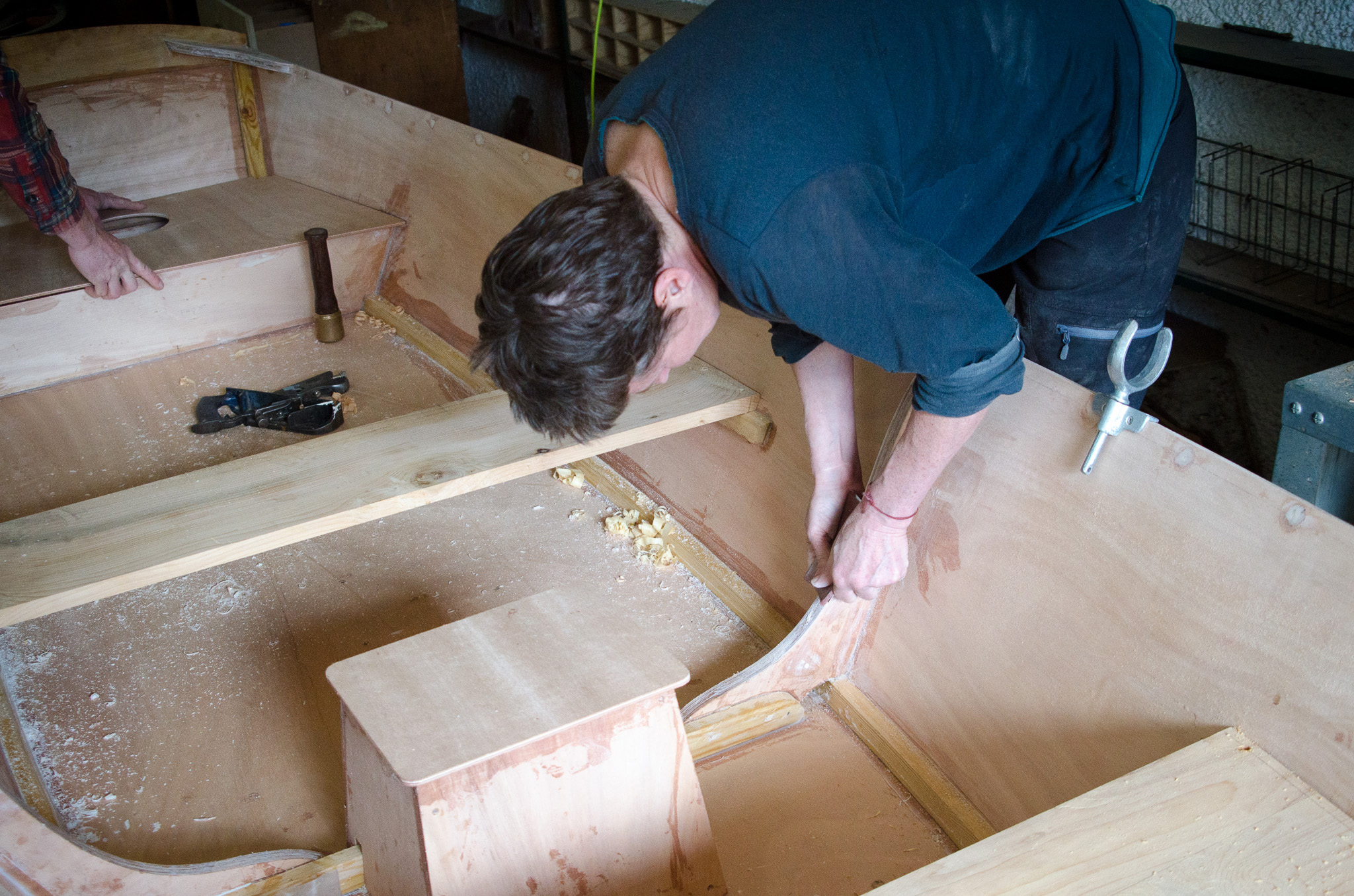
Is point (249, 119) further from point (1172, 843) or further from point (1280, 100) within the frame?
point (1172, 843)

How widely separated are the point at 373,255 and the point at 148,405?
30.0 inches

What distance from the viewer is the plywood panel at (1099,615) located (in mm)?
989

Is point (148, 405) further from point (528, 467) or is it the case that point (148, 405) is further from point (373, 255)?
point (528, 467)

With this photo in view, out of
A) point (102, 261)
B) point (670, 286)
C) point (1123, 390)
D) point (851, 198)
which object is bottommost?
point (102, 261)

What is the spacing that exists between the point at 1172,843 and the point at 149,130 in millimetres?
3384

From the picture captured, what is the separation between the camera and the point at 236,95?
3.35 metres

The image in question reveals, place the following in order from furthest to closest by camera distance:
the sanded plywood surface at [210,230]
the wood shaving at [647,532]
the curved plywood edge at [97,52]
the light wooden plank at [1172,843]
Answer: the curved plywood edge at [97,52]
the sanded plywood surface at [210,230]
the wood shaving at [647,532]
the light wooden plank at [1172,843]

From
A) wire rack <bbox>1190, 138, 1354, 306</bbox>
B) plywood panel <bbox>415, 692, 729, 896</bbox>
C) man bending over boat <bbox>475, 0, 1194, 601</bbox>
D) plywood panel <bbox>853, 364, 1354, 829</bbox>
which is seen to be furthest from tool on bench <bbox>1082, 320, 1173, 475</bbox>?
wire rack <bbox>1190, 138, 1354, 306</bbox>

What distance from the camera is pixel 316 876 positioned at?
1.38 m

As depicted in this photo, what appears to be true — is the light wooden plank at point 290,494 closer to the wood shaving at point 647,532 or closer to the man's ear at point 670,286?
the wood shaving at point 647,532

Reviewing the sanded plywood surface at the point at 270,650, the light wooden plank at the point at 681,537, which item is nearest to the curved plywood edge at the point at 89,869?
the sanded plywood surface at the point at 270,650

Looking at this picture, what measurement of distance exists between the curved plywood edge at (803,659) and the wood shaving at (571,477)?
86 cm

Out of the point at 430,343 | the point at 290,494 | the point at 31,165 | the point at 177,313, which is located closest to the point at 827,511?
the point at 290,494

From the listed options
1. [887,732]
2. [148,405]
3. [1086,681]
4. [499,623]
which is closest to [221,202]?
[148,405]
